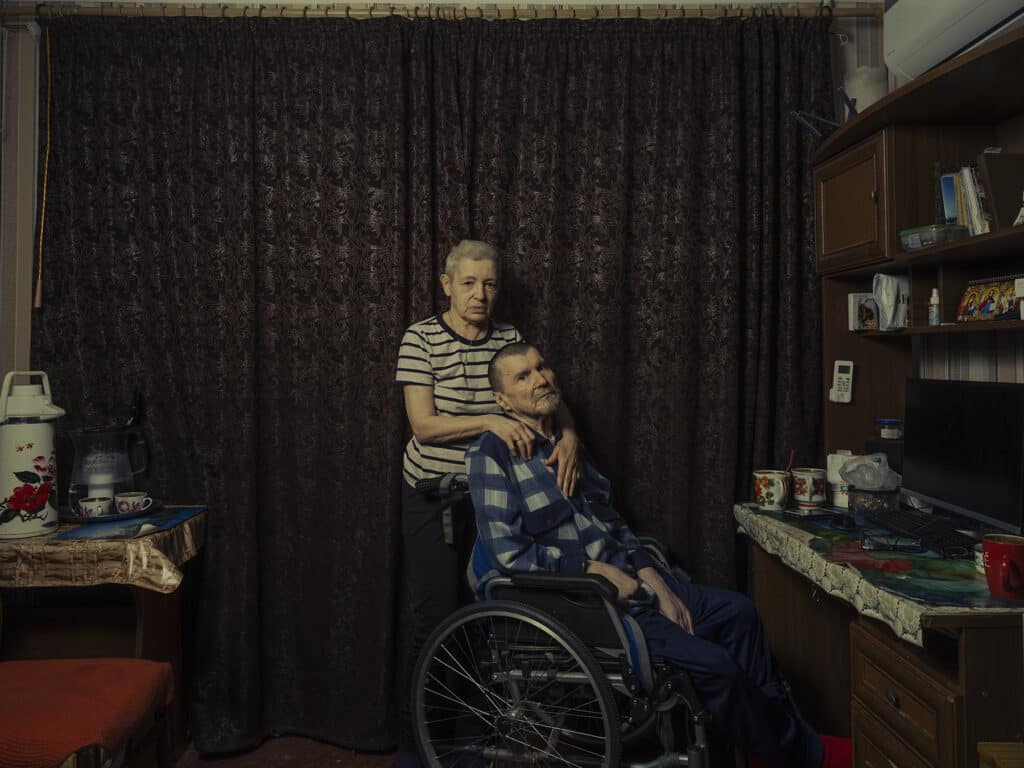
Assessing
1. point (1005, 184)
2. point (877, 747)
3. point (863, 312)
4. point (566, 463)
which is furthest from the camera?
point (863, 312)

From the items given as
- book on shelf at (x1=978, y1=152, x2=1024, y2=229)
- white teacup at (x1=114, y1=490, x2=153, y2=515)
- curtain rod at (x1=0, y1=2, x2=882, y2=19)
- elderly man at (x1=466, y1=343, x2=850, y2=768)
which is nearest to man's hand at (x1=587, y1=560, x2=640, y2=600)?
elderly man at (x1=466, y1=343, x2=850, y2=768)

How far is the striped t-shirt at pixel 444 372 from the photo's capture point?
2.34 metres

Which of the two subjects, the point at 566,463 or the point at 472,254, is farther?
the point at 472,254

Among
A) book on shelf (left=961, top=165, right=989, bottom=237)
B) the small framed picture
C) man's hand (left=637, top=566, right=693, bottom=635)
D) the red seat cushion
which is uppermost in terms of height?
book on shelf (left=961, top=165, right=989, bottom=237)

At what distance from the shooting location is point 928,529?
1955mm

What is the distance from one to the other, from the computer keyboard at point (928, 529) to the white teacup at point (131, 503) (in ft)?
7.31

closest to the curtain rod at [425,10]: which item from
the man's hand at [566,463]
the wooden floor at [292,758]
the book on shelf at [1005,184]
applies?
the book on shelf at [1005,184]

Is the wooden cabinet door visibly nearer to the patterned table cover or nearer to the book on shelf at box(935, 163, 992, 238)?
the book on shelf at box(935, 163, 992, 238)

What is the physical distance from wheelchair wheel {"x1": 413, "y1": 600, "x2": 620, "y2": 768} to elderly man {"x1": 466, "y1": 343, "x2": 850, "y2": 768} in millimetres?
157

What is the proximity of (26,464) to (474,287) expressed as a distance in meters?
1.41

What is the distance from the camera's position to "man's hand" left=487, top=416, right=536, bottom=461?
6.86 ft

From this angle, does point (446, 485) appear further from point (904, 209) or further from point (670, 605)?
point (904, 209)

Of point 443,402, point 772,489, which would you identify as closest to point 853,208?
point 772,489

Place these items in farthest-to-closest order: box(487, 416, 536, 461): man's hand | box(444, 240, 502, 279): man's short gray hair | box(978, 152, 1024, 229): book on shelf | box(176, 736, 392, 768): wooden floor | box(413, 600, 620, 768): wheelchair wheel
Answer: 1. box(176, 736, 392, 768): wooden floor
2. box(444, 240, 502, 279): man's short gray hair
3. box(487, 416, 536, 461): man's hand
4. box(978, 152, 1024, 229): book on shelf
5. box(413, 600, 620, 768): wheelchair wheel
